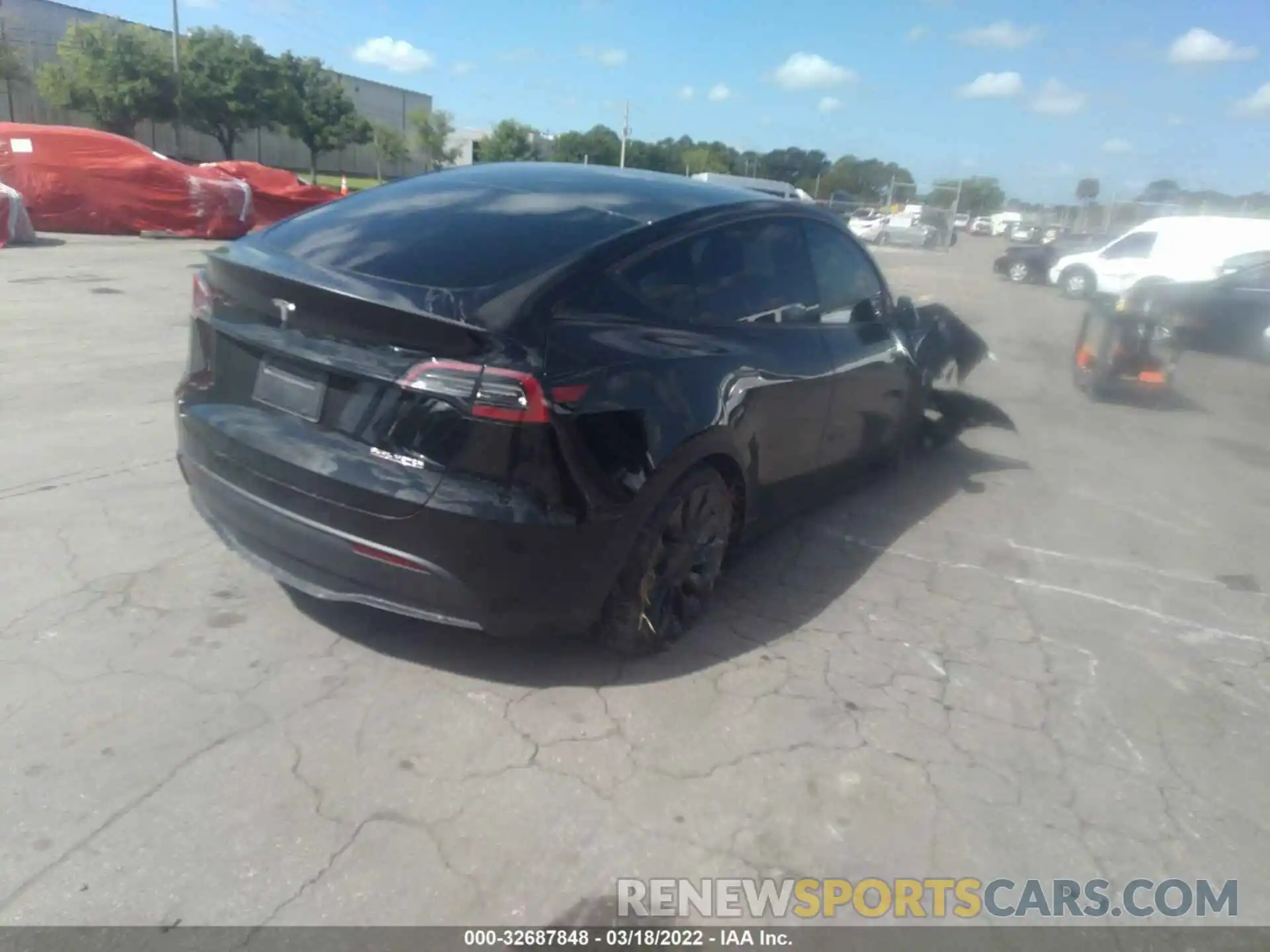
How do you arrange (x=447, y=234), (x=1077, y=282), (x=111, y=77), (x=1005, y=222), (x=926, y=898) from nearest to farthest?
1. (x=926, y=898)
2. (x=447, y=234)
3. (x=1077, y=282)
4. (x=111, y=77)
5. (x=1005, y=222)

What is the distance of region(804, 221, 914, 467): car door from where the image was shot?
4.66 m

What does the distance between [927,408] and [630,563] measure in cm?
405

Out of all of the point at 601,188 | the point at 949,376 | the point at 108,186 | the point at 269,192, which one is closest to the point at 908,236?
the point at 269,192

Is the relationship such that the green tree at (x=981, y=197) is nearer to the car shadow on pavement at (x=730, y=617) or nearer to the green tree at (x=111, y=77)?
the green tree at (x=111, y=77)

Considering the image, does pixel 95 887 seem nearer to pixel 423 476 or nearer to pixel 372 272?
pixel 423 476

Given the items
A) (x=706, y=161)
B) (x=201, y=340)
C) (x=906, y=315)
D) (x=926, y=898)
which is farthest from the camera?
(x=706, y=161)

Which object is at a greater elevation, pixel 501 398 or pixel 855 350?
pixel 501 398

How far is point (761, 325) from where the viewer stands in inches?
161

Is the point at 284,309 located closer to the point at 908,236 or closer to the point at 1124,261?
the point at 1124,261

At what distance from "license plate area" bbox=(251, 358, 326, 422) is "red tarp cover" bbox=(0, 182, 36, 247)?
1430 centimetres

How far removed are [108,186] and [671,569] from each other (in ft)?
59.0

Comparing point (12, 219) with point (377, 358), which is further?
point (12, 219)

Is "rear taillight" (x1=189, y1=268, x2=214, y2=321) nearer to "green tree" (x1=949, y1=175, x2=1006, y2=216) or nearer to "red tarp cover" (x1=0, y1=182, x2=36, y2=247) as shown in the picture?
"red tarp cover" (x1=0, y1=182, x2=36, y2=247)

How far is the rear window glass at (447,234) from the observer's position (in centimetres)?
323
